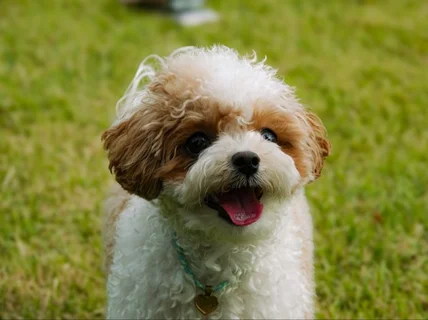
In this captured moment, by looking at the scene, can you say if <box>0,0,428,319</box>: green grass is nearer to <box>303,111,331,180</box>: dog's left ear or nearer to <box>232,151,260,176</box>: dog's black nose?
<box>303,111,331,180</box>: dog's left ear

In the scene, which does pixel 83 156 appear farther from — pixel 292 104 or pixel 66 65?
pixel 292 104

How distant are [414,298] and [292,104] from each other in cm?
161

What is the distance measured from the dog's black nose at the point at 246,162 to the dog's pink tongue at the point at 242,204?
4.8 inches

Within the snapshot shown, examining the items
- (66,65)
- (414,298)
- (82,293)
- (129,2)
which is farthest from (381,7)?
(82,293)

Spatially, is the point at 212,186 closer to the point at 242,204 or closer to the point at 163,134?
the point at 242,204

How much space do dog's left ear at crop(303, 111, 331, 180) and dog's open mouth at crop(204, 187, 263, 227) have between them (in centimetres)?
32

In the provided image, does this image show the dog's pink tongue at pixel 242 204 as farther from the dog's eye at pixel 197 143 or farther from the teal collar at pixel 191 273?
the teal collar at pixel 191 273

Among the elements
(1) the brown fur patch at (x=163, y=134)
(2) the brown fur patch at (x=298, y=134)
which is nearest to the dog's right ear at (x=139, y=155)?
(1) the brown fur patch at (x=163, y=134)

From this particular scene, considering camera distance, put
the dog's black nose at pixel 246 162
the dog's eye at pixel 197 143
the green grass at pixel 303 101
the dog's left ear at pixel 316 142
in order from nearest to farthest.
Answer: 1. the dog's black nose at pixel 246 162
2. the dog's eye at pixel 197 143
3. the dog's left ear at pixel 316 142
4. the green grass at pixel 303 101

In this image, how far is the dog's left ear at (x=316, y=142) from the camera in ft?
8.36

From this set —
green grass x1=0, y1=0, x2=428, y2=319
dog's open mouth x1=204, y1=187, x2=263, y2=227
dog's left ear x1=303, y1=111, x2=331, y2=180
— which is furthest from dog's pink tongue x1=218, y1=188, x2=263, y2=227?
green grass x1=0, y1=0, x2=428, y2=319

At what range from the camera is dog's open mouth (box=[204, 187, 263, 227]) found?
2.30 m

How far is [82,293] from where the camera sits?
3.61 m

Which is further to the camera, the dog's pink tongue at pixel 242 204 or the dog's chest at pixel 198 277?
the dog's chest at pixel 198 277
